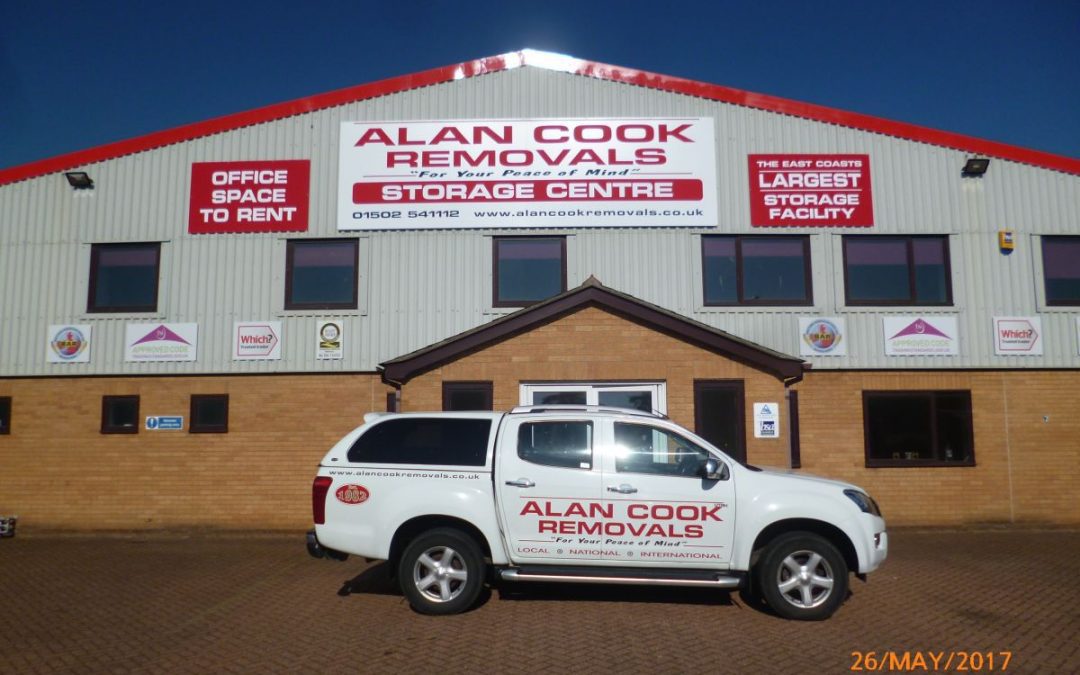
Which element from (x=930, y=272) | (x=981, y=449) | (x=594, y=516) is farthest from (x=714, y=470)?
(x=930, y=272)

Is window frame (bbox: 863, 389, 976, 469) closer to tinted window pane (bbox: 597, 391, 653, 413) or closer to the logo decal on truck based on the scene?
tinted window pane (bbox: 597, 391, 653, 413)

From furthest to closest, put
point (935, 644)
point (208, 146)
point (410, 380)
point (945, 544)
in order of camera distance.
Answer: point (208, 146)
point (410, 380)
point (945, 544)
point (935, 644)

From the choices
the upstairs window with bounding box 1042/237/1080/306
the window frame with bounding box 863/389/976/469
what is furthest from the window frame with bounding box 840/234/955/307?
the upstairs window with bounding box 1042/237/1080/306

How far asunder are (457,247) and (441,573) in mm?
7044

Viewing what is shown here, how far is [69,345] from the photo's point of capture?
1255 cm

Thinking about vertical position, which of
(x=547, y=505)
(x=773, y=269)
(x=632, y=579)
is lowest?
(x=632, y=579)

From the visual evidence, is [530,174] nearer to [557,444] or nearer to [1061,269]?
[557,444]

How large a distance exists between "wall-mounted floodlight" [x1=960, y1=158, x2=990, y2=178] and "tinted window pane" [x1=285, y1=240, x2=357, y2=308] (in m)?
11.1

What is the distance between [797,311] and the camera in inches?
488

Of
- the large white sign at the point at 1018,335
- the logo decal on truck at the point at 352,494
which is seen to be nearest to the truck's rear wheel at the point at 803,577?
the logo decal on truck at the point at 352,494

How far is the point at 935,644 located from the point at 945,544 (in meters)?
5.46

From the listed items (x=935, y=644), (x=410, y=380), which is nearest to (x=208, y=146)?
(x=410, y=380)

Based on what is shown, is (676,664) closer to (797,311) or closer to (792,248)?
(797,311)

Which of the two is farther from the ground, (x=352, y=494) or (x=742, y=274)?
(x=742, y=274)
